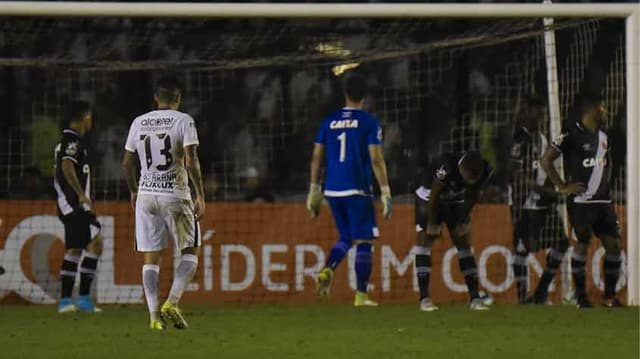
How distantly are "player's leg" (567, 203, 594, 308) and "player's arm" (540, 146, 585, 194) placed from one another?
0.72 feet

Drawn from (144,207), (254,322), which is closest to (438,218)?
(254,322)

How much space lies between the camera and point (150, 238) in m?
12.0

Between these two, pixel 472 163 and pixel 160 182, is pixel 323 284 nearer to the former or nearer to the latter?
pixel 472 163

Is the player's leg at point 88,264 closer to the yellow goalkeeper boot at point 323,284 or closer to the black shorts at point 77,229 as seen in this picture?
the black shorts at point 77,229

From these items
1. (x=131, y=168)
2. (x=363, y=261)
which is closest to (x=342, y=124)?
(x=363, y=261)

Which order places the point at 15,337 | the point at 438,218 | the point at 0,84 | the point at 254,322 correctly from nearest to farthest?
the point at 15,337 < the point at 254,322 < the point at 438,218 < the point at 0,84

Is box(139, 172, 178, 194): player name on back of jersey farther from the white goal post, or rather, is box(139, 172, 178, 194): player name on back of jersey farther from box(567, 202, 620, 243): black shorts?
box(567, 202, 620, 243): black shorts

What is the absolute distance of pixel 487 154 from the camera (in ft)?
59.5

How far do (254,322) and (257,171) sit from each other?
5.18 metres

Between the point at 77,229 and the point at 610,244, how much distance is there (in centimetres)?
498

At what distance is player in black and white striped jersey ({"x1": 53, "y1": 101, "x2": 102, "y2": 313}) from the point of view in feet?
47.3

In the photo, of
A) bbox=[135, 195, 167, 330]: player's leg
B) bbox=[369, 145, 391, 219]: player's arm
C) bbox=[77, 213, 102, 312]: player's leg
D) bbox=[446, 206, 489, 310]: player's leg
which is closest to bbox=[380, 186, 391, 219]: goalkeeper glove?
bbox=[369, 145, 391, 219]: player's arm

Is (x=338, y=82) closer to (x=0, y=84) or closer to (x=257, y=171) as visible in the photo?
(x=257, y=171)

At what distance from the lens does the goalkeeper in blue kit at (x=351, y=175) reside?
14.9 meters
